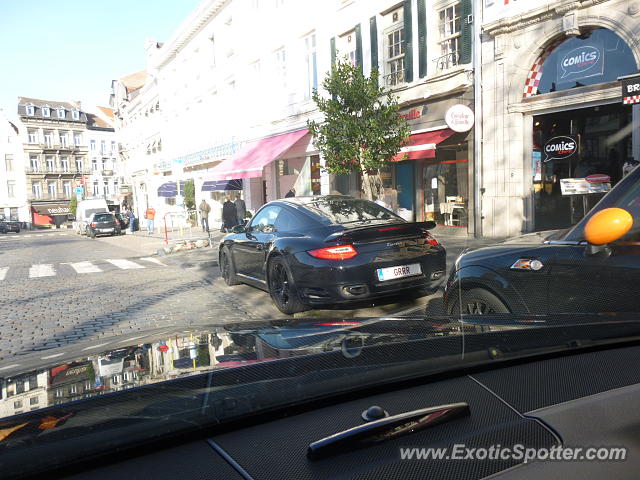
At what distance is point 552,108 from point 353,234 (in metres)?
8.92

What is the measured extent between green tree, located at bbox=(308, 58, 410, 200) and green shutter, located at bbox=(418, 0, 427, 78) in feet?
8.38

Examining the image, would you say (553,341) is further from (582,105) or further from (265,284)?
(582,105)

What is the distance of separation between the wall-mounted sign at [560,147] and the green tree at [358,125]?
3507 millimetres

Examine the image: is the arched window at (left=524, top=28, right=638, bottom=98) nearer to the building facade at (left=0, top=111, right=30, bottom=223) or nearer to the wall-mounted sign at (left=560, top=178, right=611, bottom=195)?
the wall-mounted sign at (left=560, top=178, right=611, bottom=195)

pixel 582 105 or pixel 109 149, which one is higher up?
pixel 109 149

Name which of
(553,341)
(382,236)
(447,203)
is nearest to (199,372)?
(553,341)

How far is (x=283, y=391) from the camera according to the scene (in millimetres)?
1437

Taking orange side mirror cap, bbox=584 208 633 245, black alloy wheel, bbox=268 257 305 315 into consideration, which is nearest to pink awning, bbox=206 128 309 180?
black alloy wheel, bbox=268 257 305 315

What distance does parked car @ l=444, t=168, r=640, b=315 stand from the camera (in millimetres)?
2832

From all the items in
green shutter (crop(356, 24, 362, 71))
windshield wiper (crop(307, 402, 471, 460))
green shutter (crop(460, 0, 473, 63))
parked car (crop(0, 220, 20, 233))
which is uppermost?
green shutter (crop(356, 24, 362, 71))

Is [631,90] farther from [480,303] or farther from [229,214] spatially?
[229,214]

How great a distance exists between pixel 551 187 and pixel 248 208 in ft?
55.4

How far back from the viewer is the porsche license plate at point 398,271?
5660 mm

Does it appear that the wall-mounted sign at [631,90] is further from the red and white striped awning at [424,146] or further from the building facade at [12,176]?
the building facade at [12,176]
